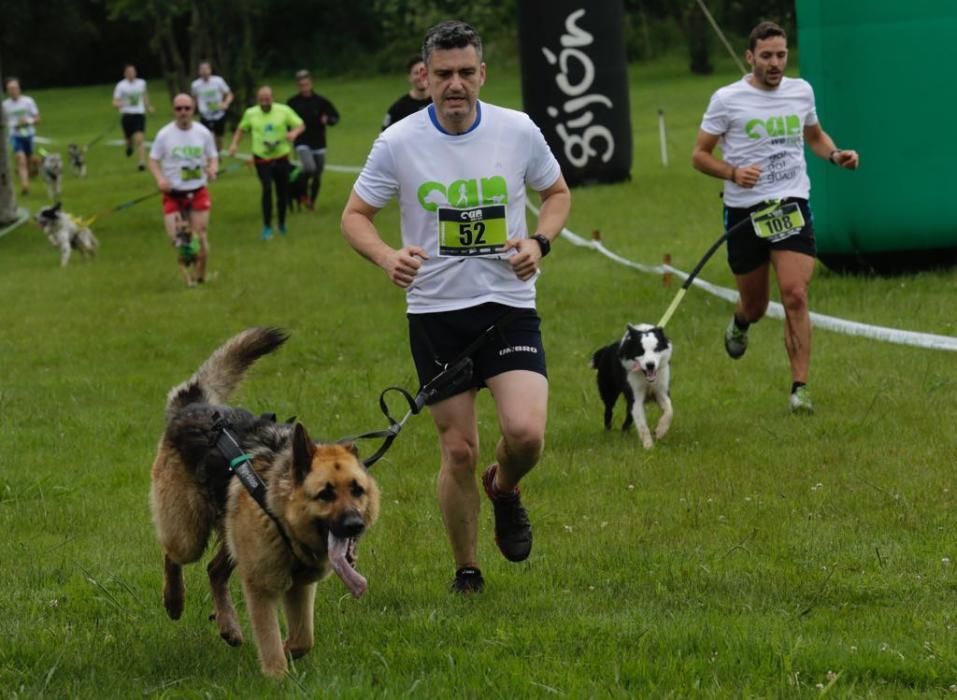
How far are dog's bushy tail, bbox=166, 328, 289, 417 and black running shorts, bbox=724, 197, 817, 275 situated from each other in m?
4.80

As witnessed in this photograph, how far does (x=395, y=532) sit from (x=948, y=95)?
9363 millimetres

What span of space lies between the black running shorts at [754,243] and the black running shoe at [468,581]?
4534mm

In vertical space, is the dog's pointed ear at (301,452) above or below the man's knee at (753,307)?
above

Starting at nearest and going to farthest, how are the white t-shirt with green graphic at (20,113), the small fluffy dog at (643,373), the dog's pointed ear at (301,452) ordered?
the dog's pointed ear at (301,452)
the small fluffy dog at (643,373)
the white t-shirt with green graphic at (20,113)

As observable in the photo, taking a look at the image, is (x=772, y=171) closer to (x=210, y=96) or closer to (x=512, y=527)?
Answer: (x=512, y=527)

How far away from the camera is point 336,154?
137 feet

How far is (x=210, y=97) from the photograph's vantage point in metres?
40.2

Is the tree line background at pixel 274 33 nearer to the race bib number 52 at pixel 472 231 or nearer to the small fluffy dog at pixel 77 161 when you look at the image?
the small fluffy dog at pixel 77 161

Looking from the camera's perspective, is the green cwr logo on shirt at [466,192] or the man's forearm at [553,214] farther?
the man's forearm at [553,214]

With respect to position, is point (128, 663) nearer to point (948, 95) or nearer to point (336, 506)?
point (336, 506)

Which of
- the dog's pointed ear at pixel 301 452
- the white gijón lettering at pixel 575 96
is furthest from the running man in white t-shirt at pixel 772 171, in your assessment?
the white gijón lettering at pixel 575 96

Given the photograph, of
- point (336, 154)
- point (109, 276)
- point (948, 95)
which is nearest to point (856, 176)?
point (948, 95)

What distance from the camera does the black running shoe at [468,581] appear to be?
22.9 ft

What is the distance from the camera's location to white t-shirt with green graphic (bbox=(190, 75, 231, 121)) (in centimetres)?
4006
